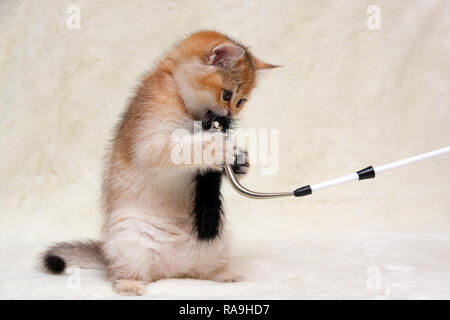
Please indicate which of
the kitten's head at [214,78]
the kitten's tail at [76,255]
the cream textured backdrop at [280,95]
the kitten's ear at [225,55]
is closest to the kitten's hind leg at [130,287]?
the kitten's tail at [76,255]

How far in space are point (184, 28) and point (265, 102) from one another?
21.0 inches

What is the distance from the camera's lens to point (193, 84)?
190cm

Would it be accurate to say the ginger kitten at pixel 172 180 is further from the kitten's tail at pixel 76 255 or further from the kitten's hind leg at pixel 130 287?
the kitten's tail at pixel 76 255

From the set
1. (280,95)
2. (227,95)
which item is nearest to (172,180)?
(227,95)

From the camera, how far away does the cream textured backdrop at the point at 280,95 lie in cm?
285

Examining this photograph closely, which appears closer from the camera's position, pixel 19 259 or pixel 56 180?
pixel 19 259

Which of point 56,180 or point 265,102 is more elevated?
point 265,102

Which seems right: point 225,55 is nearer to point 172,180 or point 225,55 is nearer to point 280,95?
point 172,180

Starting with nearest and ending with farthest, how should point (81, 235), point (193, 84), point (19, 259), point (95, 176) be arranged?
point (193, 84) < point (19, 259) < point (81, 235) < point (95, 176)

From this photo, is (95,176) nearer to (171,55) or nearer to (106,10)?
(106,10)

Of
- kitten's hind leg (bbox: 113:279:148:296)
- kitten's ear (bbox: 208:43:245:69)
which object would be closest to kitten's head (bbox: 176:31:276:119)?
kitten's ear (bbox: 208:43:245:69)

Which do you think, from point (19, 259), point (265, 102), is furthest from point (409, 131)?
point (19, 259)

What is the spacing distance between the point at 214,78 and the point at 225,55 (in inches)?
3.2

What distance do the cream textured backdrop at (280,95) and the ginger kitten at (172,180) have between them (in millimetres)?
861
